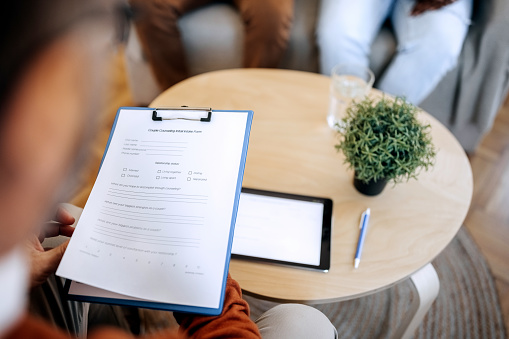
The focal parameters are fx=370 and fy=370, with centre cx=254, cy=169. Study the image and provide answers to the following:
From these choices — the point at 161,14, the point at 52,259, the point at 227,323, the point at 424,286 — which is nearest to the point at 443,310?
the point at 424,286

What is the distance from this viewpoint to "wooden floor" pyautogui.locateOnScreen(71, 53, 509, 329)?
112cm

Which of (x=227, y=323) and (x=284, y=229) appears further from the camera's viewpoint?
(x=284, y=229)

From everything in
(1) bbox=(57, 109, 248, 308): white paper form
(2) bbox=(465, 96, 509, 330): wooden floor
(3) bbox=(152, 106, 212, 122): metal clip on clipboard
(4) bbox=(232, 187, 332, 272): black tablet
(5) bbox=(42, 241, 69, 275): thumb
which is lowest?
(2) bbox=(465, 96, 509, 330): wooden floor

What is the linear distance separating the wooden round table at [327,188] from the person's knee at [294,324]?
0.04 m

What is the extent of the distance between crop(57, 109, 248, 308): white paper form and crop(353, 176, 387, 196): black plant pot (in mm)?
289

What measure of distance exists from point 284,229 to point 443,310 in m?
0.66

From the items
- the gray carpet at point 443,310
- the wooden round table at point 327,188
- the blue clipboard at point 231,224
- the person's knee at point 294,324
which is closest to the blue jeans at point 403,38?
the wooden round table at point 327,188

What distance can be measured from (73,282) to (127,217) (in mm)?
112

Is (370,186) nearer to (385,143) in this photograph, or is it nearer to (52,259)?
(385,143)

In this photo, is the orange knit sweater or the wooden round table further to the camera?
the wooden round table

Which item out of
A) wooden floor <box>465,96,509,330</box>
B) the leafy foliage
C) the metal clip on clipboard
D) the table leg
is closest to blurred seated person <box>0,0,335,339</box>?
the metal clip on clipboard

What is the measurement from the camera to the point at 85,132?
0.24m

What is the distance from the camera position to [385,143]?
636 millimetres

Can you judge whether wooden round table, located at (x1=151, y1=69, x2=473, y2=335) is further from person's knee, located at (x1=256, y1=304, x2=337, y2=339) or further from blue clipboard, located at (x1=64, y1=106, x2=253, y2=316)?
blue clipboard, located at (x1=64, y1=106, x2=253, y2=316)
